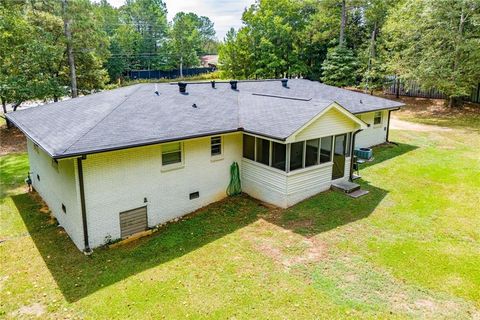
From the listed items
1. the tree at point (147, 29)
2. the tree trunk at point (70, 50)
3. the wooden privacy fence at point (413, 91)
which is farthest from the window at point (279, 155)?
the tree at point (147, 29)

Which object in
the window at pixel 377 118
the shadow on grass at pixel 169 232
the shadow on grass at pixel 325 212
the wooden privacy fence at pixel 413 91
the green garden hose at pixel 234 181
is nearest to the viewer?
the shadow on grass at pixel 169 232

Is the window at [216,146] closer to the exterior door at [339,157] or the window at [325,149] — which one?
the window at [325,149]

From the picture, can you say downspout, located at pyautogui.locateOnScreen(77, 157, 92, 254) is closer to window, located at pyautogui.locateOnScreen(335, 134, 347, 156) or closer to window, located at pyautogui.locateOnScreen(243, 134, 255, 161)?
window, located at pyautogui.locateOnScreen(243, 134, 255, 161)

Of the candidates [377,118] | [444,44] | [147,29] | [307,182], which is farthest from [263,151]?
[147,29]

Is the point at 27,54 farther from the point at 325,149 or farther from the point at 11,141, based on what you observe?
the point at 325,149

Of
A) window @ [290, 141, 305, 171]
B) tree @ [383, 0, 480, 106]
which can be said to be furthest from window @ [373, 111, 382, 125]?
window @ [290, 141, 305, 171]
